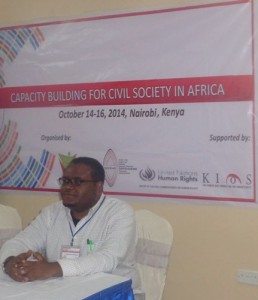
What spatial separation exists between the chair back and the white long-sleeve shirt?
0.23ft

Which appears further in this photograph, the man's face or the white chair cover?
the white chair cover

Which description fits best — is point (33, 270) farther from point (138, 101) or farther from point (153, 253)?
point (138, 101)

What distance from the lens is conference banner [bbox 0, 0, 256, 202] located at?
2.87 metres

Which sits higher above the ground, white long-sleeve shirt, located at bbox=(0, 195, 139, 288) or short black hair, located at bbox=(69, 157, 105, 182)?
short black hair, located at bbox=(69, 157, 105, 182)

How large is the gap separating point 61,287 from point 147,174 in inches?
53.9

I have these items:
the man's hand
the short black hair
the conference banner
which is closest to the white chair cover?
the conference banner

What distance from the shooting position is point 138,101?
10.4 ft

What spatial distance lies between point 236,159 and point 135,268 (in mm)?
838

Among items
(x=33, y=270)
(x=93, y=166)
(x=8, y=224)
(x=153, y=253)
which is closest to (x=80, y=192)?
(x=93, y=166)

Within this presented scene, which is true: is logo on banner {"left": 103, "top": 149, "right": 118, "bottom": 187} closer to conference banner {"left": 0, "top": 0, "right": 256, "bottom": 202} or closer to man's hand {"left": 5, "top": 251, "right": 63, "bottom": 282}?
conference banner {"left": 0, "top": 0, "right": 256, "bottom": 202}

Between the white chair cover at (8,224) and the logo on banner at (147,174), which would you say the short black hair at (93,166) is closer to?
the logo on banner at (147,174)

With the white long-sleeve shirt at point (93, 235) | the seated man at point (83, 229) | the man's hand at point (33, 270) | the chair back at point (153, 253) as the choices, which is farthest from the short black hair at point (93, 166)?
the man's hand at point (33, 270)

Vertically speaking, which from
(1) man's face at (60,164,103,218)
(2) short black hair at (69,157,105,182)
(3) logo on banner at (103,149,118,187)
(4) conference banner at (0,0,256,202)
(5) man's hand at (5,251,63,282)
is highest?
(4) conference banner at (0,0,256,202)

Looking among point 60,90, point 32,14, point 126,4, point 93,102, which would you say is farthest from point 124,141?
point 32,14
